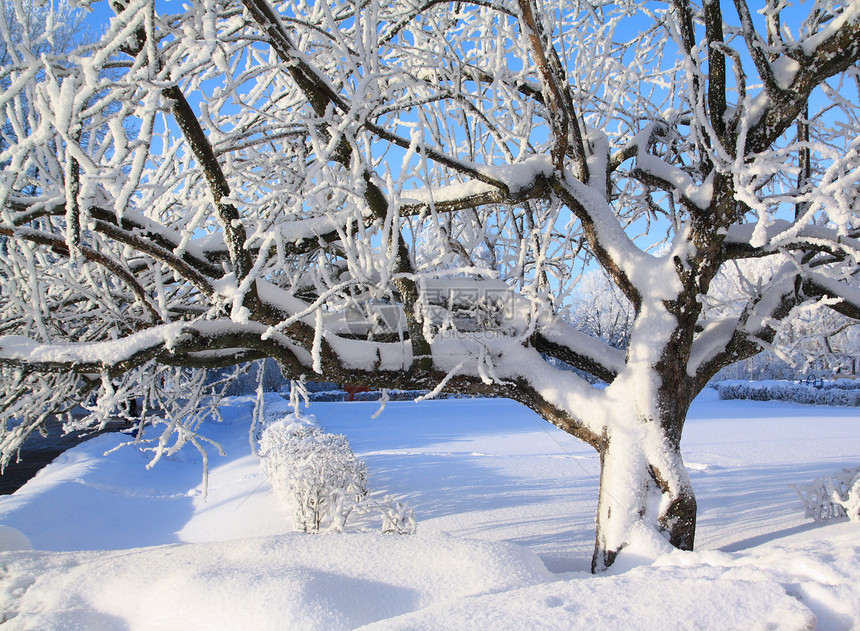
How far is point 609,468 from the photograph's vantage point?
321cm

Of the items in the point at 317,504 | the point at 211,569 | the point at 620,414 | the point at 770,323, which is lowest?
the point at 317,504

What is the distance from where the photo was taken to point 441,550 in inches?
97.7

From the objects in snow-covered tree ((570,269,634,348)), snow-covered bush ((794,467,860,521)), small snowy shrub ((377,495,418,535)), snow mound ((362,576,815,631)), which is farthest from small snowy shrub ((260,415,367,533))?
snow-covered bush ((794,467,860,521))

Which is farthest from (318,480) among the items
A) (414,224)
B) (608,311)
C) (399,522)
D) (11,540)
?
(608,311)

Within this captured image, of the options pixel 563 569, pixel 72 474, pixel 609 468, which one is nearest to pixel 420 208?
pixel 609 468

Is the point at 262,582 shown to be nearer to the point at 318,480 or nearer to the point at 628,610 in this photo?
the point at 628,610

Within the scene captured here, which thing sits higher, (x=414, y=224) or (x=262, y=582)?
(x=414, y=224)

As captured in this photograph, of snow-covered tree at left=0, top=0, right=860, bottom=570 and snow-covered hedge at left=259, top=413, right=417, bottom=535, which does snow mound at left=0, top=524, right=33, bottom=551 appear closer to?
snow-covered tree at left=0, top=0, right=860, bottom=570

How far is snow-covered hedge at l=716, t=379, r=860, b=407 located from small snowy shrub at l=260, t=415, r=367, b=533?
1999 cm

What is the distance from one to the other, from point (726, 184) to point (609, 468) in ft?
5.88

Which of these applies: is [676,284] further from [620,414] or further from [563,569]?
[563,569]

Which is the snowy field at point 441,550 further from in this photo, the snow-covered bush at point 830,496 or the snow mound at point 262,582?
the snow-covered bush at point 830,496

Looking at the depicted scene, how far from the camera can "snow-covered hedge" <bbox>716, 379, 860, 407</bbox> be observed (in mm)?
19109

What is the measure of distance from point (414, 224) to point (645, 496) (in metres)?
2.21
